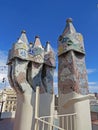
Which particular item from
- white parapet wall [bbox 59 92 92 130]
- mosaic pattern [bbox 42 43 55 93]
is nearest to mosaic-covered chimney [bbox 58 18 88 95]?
white parapet wall [bbox 59 92 92 130]

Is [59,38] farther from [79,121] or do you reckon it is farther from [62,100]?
[79,121]

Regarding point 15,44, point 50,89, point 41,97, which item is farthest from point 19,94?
point 15,44

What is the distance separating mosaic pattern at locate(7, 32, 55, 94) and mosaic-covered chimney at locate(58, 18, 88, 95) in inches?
25.6

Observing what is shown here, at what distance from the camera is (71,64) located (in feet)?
12.5

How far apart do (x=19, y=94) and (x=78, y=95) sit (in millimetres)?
1913

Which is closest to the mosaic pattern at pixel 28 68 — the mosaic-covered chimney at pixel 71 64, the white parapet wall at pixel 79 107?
the mosaic-covered chimney at pixel 71 64

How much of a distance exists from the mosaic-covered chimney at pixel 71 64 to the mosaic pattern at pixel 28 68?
2.13 feet

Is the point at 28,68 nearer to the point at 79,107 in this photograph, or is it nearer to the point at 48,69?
the point at 48,69

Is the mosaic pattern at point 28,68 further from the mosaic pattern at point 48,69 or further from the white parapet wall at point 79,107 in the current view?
the white parapet wall at point 79,107

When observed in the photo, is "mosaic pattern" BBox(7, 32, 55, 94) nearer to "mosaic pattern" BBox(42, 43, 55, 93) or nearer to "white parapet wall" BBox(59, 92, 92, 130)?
"mosaic pattern" BBox(42, 43, 55, 93)

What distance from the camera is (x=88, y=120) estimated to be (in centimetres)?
354

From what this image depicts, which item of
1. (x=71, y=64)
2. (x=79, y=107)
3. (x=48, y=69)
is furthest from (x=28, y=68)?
(x=79, y=107)

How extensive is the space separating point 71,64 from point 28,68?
5.28 ft

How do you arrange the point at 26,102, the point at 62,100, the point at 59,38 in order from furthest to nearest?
the point at 59,38, the point at 26,102, the point at 62,100
